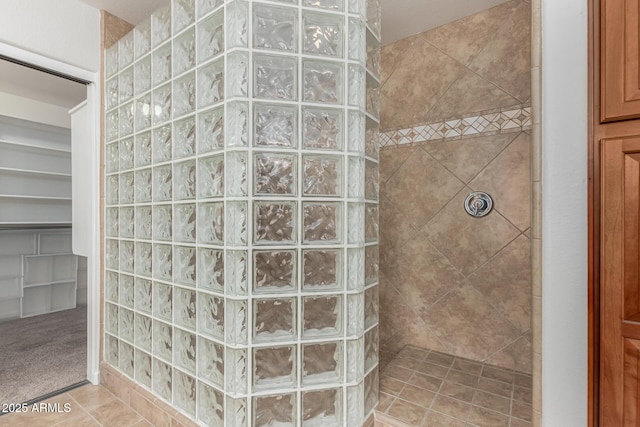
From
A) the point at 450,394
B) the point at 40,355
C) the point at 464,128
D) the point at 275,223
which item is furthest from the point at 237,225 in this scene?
the point at 40,355

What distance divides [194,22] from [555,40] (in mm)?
1255

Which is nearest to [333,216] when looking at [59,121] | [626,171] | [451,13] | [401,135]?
[626,171]

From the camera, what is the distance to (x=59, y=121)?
296cm

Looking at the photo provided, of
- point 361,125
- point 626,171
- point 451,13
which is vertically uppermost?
point 451,13

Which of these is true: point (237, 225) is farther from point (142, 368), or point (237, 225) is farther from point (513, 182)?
point (513, 182)

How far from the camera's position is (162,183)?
140cm

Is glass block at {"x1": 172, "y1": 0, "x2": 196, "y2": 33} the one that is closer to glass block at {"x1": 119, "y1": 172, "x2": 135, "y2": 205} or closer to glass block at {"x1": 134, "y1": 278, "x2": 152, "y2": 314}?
glass block at {"x1": 119, "y1": 172, "x2": 135, "y2": 205}

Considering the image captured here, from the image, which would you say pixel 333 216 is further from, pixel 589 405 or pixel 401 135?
pixel 401 135

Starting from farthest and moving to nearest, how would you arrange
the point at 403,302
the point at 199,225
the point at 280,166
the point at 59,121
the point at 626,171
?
1. the point at 59,121
2. the point at 403,302
3. the point at 199,225
4. the point at 280,166
5. the point at 626,171

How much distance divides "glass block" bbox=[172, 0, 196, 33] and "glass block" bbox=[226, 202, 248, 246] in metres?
0.80

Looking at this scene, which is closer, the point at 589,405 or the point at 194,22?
the point at 589,405

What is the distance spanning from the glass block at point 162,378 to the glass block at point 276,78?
120 cm

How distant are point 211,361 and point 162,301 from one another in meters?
0.40

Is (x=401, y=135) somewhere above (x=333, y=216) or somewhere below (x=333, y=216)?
above
